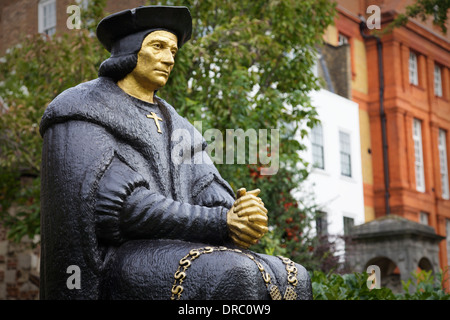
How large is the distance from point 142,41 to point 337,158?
15689 mm

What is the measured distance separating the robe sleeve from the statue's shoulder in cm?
35

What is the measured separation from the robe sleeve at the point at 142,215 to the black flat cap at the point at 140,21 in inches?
33.4

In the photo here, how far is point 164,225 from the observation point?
4113mm

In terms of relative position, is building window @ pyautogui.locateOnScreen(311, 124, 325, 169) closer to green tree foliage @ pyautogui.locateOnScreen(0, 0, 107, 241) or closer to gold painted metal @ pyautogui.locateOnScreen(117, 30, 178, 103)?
green tree foliage @ pyautogui.locateOnScreen(0, 0, 107, 241)

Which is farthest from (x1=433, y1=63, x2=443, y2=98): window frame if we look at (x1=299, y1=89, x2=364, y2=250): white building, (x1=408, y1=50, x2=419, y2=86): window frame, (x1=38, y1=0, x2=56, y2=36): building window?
(x1=38, y1=0, x2=56, y2=36): building window

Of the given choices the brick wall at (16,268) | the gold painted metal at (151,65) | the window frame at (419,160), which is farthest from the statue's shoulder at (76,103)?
the window frame at (419,160)

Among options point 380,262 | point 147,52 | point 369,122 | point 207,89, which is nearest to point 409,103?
point 369,122

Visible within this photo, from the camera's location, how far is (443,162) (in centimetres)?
2323

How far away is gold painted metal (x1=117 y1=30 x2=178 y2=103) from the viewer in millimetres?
4516

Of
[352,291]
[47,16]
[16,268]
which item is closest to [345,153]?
[47,16]

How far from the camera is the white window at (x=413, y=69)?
889 inches

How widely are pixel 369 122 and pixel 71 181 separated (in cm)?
1881

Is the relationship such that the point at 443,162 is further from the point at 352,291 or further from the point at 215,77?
the point at 352,291

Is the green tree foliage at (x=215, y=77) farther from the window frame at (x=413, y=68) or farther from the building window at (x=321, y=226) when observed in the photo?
the window frame at (x=413, y=68)
